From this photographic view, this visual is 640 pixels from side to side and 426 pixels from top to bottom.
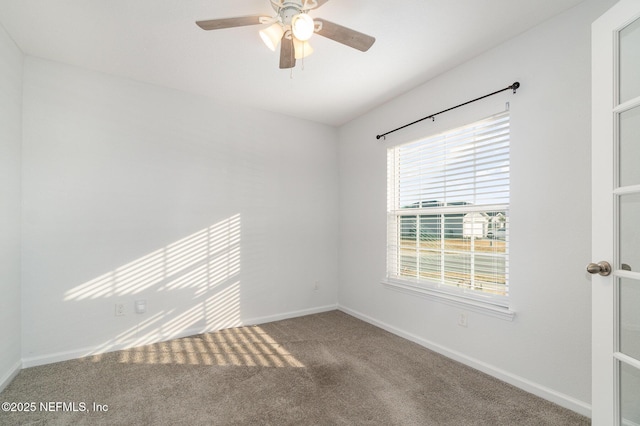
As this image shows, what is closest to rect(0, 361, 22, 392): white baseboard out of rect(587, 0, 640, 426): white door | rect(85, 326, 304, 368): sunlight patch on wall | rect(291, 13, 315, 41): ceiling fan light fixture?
rect(85, 326, 304, 368): sunlight patch on wall

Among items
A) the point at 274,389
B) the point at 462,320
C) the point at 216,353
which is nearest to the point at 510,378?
the point at 462,320

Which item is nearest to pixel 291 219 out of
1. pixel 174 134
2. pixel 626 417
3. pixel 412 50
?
pixel 174 134

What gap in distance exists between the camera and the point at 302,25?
5.08 feet

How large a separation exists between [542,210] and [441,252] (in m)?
0.95

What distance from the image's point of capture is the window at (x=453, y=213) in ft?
7.78

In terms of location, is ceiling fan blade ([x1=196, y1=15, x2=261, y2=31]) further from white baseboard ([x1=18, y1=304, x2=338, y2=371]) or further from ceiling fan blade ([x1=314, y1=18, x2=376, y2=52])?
white baseboard ([x1=18, y1=304, x2=338, y2=371])

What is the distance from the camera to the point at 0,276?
2.15 metres

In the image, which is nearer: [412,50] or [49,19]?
[49,19]

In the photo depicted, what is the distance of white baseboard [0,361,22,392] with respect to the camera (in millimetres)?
2138

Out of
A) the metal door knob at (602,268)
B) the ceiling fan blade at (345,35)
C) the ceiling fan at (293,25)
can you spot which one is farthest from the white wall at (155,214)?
the metal door knob at (602,268)

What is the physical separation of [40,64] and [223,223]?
2.10 metres

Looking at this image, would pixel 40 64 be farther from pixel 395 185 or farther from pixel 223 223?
pixel 395 185

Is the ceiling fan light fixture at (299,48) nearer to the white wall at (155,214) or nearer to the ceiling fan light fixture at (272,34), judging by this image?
the ceiling fan light fixture at (272,34)

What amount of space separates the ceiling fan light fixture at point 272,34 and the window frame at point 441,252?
1743 mm
